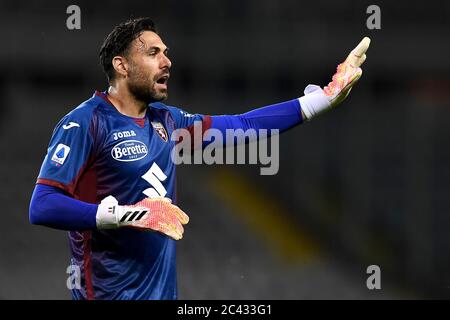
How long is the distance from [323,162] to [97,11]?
335 centimetres

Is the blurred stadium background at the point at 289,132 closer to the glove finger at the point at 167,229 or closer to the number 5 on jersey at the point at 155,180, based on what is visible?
the number 5 on jersey at the point at 155,180

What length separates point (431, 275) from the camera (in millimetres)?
8969

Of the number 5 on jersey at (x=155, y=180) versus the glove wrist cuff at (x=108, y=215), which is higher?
the number 5 on jersey at (x=155, y=180)

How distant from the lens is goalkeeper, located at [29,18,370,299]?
3.80 metres

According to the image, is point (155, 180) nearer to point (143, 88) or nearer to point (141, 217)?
point (141, 217)

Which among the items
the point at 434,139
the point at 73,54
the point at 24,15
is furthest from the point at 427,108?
the point at 24,15

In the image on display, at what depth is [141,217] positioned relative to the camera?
379 cm

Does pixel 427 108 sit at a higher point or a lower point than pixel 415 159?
higher

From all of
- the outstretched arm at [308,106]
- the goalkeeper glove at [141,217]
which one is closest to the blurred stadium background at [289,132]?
the outstretched arm at [308,106]

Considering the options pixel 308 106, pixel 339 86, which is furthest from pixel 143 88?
pixel 339 86

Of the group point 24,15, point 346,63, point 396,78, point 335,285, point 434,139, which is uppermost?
point 24,15

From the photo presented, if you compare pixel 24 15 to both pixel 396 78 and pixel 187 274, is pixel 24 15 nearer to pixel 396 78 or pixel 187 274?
pixel 187 274

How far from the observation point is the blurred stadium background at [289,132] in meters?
9.23

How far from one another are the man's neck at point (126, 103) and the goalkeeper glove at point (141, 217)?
61cm
